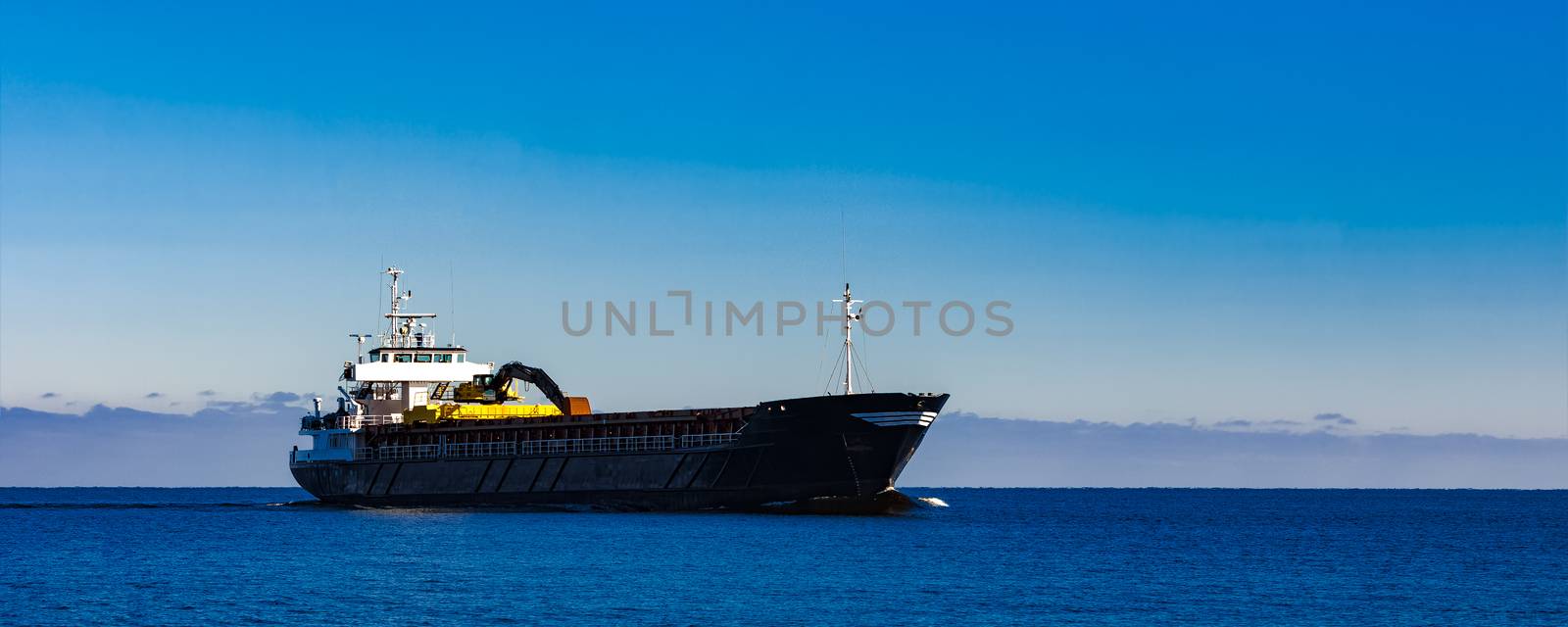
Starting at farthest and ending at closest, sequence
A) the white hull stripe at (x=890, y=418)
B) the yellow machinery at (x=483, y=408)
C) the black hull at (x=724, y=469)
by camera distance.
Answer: the yellow machinery at (x=483, y=408)
the black hull at (x=724, y=469)
the white hull stripe at (x=890, y=418)

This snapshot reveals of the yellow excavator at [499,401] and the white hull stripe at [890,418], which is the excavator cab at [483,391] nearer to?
the yellow excavator at [499,401]

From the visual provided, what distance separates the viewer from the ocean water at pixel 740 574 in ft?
134

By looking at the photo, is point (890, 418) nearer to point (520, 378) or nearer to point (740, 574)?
point (740, 574)

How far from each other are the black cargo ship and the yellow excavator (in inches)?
3.3

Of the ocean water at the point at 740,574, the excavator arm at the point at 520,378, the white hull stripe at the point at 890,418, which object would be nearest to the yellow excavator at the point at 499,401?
the excavator arm at the point at 520,378

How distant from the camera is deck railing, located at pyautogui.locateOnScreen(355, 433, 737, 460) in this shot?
73.7 m

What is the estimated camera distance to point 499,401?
9244 centimetres

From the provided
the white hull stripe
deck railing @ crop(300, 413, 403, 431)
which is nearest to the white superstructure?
deck railing @ crop(300, 413, 403, 431)

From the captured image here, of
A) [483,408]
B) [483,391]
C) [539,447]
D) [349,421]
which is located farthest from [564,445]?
[349,421]

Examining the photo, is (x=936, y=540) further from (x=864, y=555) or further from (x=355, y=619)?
(x=355, y=619)

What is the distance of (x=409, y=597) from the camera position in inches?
1719

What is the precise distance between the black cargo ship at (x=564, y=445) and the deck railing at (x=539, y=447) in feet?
0.26

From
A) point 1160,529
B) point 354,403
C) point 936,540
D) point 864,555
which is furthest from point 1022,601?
point 354,403

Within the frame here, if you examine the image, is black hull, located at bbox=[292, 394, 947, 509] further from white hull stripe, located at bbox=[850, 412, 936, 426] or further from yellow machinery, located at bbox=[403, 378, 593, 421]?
yellow machinery, located at bbox=[403, 378, 593, 421]
